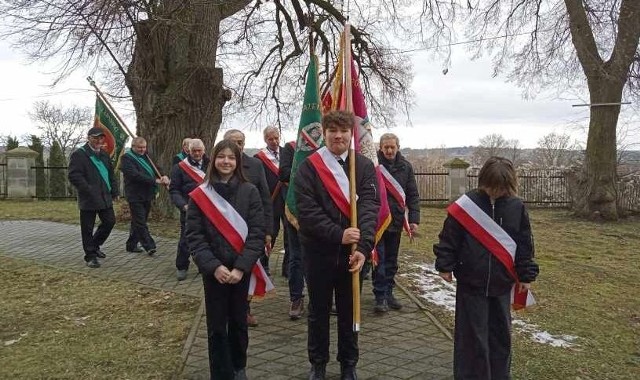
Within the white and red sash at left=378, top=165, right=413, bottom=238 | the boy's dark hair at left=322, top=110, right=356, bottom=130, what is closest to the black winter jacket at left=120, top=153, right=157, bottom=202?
the white and red sash at left=378, top=165, right=413, bottom=238

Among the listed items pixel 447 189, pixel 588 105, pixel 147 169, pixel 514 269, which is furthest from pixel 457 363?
pixel 447 189

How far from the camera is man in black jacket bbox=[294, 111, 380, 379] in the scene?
13.2ft

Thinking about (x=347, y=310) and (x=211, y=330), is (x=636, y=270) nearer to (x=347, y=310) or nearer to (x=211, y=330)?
(x=347, y=310)

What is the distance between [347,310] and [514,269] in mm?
1169

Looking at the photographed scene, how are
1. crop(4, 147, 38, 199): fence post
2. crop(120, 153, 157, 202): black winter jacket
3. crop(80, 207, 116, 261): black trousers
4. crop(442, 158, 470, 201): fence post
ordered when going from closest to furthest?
1. crop(80, 207, 116, 261): black trousers
2. crop(120, 153, 157, 202): black winter jacket
3. crop(4, 147, 38, 199): fence post
4. crop(442, 158, 470, 201): fence post

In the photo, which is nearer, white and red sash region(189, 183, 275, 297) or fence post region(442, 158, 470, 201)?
white and red sash region(189, 183, 275, 297)

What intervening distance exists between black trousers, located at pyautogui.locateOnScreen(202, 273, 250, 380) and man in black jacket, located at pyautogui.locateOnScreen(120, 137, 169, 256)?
4.60m

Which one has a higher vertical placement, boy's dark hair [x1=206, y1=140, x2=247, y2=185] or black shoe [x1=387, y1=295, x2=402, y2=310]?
boy's dark hair [x1=206, y1=140, x2=247, y2=185]

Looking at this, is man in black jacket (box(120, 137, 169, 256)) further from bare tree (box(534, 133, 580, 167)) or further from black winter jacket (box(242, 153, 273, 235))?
bare tree (box(534, 133, 580, 167))

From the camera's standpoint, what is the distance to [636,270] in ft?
30.6

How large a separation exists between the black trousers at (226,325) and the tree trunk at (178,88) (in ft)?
28.6

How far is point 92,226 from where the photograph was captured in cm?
805

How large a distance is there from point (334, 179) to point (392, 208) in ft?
6.45

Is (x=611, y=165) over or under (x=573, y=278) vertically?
over
